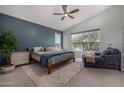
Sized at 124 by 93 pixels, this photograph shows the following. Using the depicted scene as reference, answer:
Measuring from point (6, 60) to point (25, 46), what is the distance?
116 centimetres

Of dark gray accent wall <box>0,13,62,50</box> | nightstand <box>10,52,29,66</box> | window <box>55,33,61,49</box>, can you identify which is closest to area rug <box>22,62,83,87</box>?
nightstand <box>10,52,29,66</box>

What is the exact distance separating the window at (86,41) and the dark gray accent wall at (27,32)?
195 centimetres

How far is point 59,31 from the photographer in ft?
22.9

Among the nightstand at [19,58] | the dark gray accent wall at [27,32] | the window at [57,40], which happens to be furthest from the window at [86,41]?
the nightstand at [19,58]

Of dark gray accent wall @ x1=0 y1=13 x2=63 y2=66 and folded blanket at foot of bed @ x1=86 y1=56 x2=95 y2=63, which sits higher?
dark gray accent wall @ x1=0 y1=13 x2=63 y2=66

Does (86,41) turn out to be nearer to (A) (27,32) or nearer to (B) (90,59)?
(B) (90,59)

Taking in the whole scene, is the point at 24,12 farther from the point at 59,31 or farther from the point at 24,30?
the point at 59,31

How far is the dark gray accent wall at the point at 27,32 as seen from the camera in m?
3.71

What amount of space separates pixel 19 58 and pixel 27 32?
1596 mm

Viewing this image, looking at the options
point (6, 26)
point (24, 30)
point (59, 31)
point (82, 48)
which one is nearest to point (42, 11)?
point (24, 30)

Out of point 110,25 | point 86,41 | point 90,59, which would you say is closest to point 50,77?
point 90,59

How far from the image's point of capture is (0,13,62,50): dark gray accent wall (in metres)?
3.71

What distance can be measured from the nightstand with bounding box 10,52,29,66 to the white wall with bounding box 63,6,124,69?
14.1ft

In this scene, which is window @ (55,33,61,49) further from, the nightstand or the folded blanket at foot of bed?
the folded blanket at foot of bed
